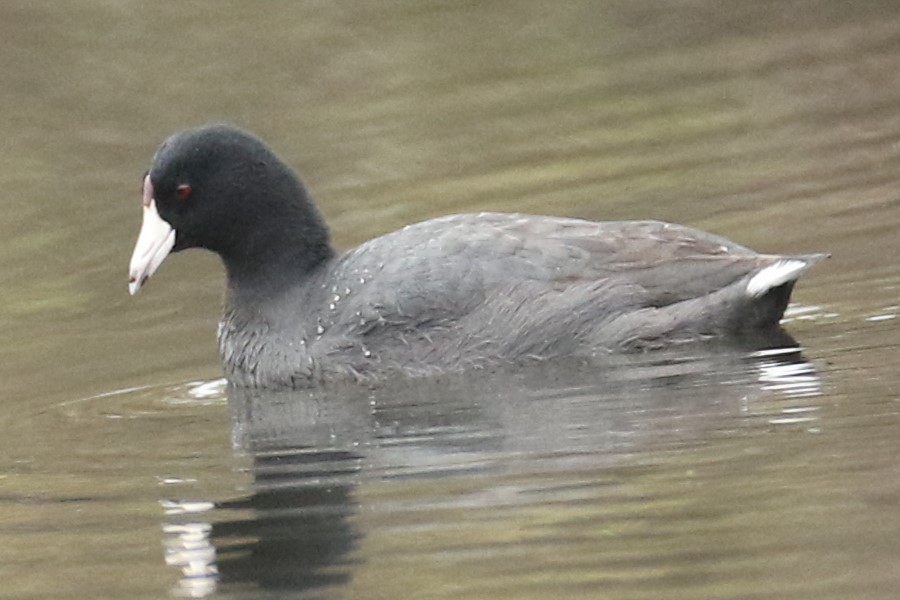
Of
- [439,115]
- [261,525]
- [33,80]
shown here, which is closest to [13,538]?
[261,525]

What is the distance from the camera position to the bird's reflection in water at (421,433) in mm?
6434

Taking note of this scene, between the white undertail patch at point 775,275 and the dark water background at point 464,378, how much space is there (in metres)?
0.31

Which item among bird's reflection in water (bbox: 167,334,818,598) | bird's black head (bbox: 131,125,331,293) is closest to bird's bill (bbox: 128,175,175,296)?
bird's black head (bbox: 131,125,331,293)

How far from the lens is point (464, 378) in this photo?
865 centimetres

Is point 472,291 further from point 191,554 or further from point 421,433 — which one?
point 191,554

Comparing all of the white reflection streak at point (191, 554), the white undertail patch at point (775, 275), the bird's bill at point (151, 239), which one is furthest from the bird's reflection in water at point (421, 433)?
the bird's bill at point (151, 239)

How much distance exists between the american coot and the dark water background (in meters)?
0.18

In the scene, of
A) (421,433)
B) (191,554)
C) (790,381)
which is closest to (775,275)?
(790,381)

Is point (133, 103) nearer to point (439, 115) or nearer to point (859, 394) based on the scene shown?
point (439, 115)

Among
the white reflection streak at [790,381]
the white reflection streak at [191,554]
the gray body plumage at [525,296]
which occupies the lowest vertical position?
the white reflection streak at [191,554]

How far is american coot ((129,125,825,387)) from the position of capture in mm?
8594

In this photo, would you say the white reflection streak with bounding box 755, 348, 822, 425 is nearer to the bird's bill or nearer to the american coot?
the american coot

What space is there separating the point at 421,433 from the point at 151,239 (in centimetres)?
193

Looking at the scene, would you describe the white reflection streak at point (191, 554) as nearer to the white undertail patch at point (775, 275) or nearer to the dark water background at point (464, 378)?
the dark water background at point (464, 378)
